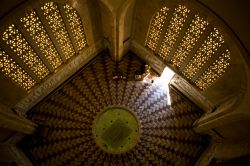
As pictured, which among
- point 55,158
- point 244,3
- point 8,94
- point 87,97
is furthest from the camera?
point 87,97

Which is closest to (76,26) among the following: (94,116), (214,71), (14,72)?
(14,72)

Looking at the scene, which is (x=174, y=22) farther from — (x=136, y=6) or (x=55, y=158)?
(x=55, y=158)

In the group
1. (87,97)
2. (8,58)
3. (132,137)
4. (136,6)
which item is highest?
(136,6)

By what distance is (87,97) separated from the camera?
18.7 ft

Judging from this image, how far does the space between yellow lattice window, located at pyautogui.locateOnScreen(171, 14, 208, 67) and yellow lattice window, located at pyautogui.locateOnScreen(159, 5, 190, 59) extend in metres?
0.12

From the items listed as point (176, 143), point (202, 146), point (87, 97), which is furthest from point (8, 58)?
point (202, 146)

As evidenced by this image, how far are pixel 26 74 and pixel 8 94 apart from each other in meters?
0.38

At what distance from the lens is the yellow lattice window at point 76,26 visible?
4.59 meters

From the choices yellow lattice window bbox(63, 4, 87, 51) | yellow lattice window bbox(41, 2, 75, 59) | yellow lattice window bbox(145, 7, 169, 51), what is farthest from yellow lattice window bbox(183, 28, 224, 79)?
yellow lattice window bbox(41, 2, 75, 59)

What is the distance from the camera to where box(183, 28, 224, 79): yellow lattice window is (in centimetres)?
421

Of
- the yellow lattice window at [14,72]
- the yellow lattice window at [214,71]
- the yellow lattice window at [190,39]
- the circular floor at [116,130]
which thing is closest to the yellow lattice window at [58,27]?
the yellow lattice window at [14,72]

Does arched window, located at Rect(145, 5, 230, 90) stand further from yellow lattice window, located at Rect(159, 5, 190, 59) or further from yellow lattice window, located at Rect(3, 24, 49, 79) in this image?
yellow lattice window, located at Rect(3, 24, 49, 79)

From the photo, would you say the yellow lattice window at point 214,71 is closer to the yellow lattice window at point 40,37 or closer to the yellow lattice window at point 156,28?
the yellow lattice window at point 156,28

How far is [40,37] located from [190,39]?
2.00 meters
